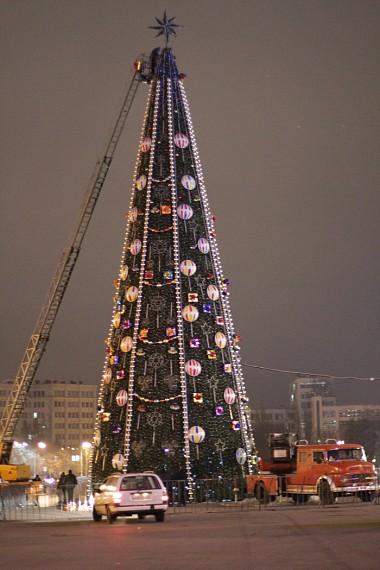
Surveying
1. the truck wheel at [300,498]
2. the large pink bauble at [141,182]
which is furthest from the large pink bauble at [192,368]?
the large pink bauble at [141,182]

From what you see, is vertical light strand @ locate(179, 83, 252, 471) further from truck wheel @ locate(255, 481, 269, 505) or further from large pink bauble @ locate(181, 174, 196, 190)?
truck wheel @ locate(255, 481, 269, 505)

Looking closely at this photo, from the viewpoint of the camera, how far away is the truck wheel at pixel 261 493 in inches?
1448

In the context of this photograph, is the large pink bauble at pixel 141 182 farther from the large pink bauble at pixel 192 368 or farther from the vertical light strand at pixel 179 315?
the large pink bauble at pixel 192 368

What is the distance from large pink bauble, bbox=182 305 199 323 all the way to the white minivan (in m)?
12.1

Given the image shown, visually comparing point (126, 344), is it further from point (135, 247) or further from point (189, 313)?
point (135, 247)

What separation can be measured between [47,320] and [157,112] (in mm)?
14187

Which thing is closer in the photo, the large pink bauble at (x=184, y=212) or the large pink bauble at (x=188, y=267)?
the large pink bauble at (x=188, y=267)

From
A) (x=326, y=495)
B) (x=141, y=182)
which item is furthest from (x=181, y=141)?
(x=326, y=495)

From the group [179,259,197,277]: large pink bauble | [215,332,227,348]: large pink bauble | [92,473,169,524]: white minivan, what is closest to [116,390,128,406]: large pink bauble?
[215,332,227,348]: large pink bauble

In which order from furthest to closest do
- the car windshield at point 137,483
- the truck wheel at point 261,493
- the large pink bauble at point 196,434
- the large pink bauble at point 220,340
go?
the large pink bauble at point 220,340 → the large pink bauble at point 196,434 → the truck wheel at point 261,493 → the car windshield at point 137,483

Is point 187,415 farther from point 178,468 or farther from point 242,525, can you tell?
point 242,525

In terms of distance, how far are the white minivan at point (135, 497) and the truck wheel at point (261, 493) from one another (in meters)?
8.75

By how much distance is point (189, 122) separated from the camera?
44.0m

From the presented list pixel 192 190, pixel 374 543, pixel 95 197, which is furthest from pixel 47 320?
pixel 374 543
